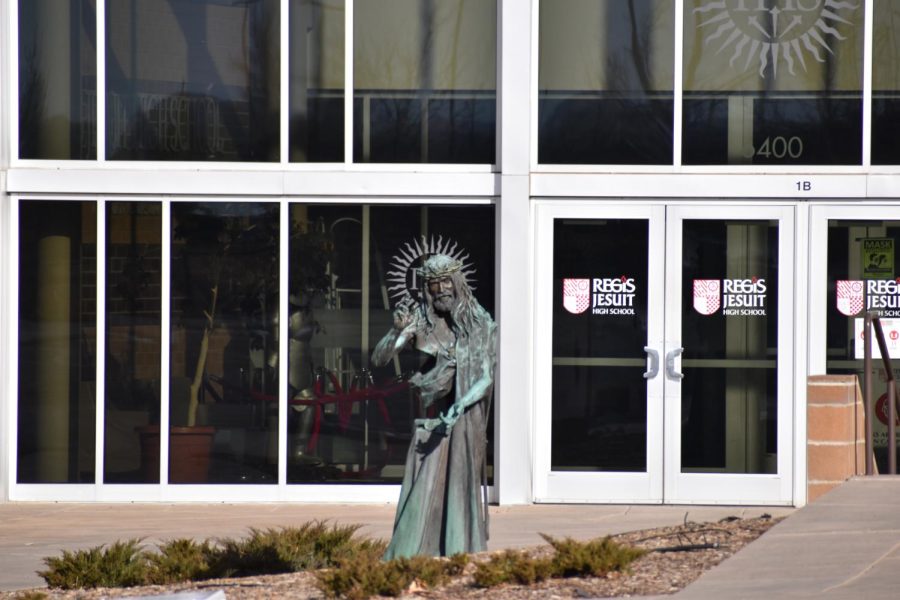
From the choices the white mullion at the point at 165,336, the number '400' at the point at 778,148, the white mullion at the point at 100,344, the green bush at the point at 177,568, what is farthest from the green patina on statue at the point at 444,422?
the white mullion at the point at 100,344

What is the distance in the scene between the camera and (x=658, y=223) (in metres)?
12.7

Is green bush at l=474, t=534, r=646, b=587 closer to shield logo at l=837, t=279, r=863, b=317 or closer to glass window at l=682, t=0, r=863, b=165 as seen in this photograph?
shield logo at l=837, t=279, r=863, b=317

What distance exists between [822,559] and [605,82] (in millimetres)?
6548

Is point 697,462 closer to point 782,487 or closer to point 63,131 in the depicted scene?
point 782,487

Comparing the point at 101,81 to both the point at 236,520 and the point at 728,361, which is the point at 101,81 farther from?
the point at 728,361

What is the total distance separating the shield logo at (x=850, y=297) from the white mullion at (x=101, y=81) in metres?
6.62

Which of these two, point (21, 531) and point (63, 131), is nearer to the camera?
point (21, 531)

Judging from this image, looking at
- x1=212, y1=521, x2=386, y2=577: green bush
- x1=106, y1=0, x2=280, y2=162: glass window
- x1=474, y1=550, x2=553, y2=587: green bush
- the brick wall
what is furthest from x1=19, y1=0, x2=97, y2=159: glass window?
x1=474, y1=550, x2=553, y2=587: green bush

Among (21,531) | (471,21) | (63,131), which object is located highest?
(471,21)

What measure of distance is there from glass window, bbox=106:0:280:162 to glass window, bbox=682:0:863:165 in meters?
3.78

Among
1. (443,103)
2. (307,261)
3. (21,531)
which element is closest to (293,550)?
(21,531)

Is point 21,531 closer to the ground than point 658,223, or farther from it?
closer to the ground

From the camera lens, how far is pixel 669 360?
41.4ft

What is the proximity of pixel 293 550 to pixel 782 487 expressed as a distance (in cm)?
545
